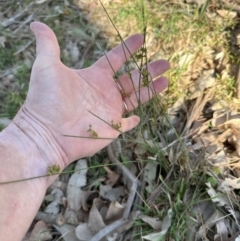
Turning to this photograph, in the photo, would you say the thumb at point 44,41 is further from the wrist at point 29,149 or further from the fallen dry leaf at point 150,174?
the fallen dry leaf at point 150,174

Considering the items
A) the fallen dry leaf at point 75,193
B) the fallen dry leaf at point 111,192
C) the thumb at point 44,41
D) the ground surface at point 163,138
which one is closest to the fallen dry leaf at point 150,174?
the ground surface at point 163,138

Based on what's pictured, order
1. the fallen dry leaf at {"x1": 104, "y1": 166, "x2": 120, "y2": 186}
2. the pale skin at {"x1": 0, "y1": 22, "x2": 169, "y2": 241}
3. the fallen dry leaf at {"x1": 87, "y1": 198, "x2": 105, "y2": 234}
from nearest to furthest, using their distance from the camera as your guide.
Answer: the pale skin at {"x1": 0, "y1": 22, "x2": 169, "y2": 241}
the fallen dry leaf at {"x1": 87, "y1": 198, "x2": 105, "y2": 234}
the fallen dry leaf at {"x1": 104, "y1": 166, "x2": 120, "y2": 186}

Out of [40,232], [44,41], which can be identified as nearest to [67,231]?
[40,232]

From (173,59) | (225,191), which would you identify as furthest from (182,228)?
(173,59)

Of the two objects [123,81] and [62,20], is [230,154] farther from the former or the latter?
[62,20]

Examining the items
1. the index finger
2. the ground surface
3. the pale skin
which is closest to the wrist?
the pale skin

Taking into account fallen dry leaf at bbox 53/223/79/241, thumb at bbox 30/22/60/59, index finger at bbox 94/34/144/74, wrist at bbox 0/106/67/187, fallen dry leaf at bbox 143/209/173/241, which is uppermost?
thumb at bbox 30/22/60/59

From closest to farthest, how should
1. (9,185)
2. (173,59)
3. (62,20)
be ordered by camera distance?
(9,185), (173,59), (62,20)

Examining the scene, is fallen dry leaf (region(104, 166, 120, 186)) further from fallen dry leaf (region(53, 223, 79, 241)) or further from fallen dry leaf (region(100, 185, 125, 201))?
fallen dry leaf (region(53, 223, 79, 241))
